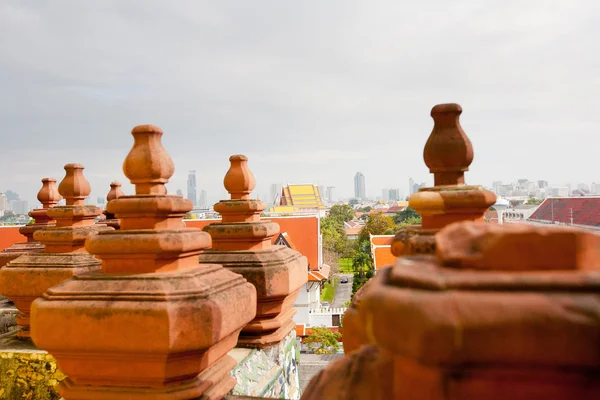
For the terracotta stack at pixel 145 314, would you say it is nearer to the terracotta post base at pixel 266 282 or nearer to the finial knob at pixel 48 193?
the terracotta post base at pixel 266 282

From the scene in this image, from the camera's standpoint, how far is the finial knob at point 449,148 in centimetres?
225

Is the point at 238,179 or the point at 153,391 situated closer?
the point at 153,391

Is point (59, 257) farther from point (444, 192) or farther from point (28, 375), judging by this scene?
point (444, 192)

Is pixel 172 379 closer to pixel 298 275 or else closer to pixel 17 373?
pixel 298 275

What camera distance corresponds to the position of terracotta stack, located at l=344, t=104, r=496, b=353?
2.13 meters

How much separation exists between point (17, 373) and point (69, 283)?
1724 millimetres

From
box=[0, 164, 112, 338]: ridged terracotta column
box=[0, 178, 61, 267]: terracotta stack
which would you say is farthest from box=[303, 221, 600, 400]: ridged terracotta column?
box=[0, 178, 61, 267]: terracotta stack

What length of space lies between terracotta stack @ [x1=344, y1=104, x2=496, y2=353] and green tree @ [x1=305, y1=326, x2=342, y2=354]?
44.3 ft

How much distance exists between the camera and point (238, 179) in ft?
11.1

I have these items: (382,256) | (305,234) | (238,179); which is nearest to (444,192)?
(238,179)

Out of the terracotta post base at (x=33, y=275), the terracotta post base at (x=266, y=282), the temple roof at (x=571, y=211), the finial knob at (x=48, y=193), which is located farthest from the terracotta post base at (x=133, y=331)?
the temple roof at (x=571, y=211)

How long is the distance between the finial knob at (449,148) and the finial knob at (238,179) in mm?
1447

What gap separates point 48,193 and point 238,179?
257cm

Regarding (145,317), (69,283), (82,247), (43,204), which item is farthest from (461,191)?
(43,204)
